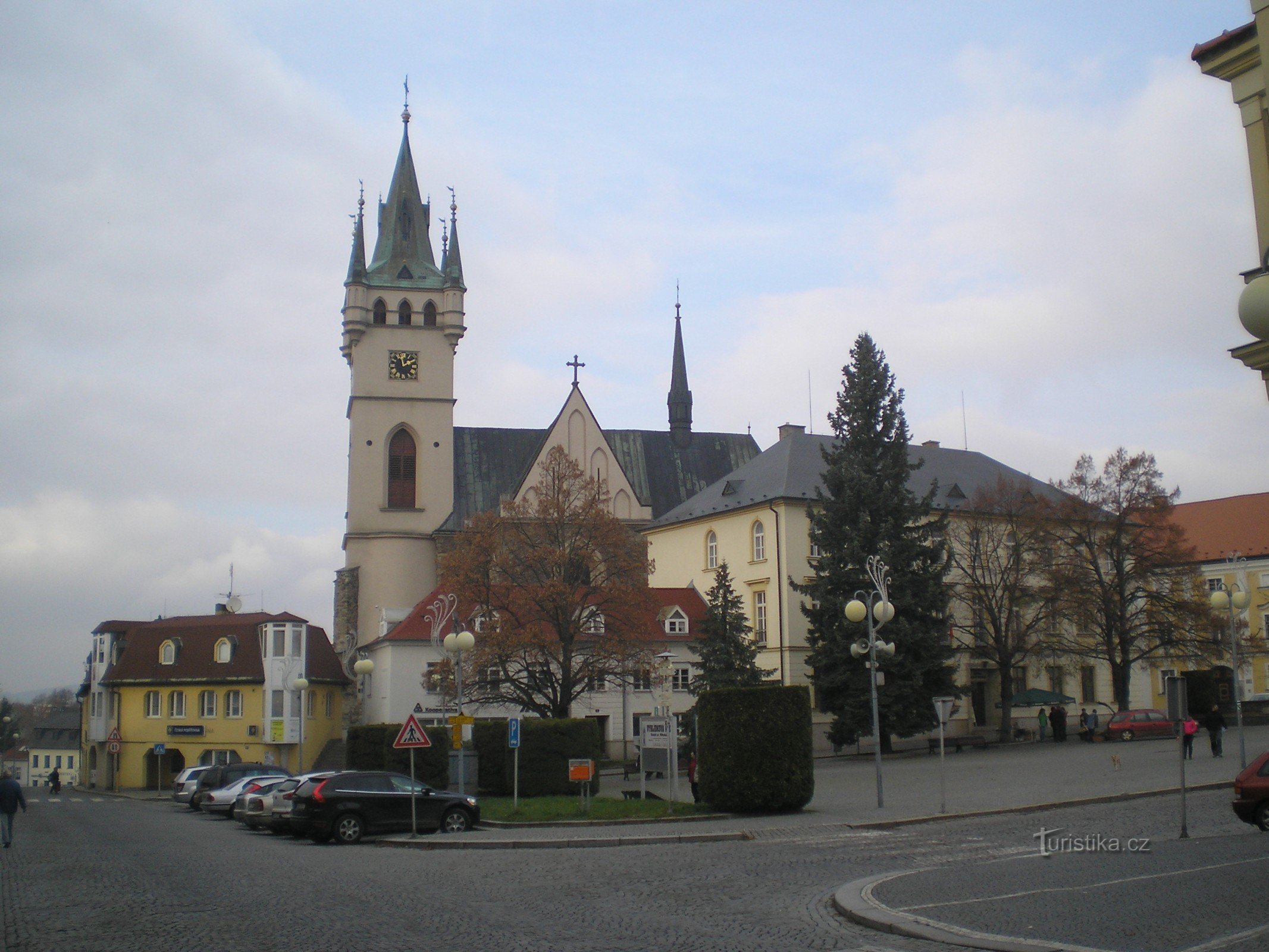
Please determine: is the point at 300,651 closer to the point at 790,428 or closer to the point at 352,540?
the point at 352,540

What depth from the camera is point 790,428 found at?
5888cm

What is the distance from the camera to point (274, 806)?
25250 mm

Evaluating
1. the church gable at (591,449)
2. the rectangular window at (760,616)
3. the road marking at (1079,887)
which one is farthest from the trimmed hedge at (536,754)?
the church gable at (591,449)

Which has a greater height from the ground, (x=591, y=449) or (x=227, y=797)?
(x=591, y=449)

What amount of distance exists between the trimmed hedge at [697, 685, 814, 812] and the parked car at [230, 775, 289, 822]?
398 inches

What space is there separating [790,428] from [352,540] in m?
24.8

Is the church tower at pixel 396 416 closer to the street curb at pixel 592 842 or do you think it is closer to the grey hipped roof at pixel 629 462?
the grey hipped roof at pixel 629 462

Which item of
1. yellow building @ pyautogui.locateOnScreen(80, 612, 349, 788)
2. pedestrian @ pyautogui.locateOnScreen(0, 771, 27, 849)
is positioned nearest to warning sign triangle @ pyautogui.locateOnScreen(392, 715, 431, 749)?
pedestrian @ pyautogui.locateOnScreen(0, 771, 27, 849)

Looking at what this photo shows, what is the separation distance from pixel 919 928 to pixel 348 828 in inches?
567

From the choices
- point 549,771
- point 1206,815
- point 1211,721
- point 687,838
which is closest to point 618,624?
point 549,771

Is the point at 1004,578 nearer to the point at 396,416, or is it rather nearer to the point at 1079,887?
the point at 396,416

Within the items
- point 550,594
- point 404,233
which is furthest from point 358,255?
point 550,594

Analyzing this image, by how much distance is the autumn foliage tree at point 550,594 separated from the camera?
133 feet

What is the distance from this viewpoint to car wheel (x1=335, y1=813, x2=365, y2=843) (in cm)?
2247
